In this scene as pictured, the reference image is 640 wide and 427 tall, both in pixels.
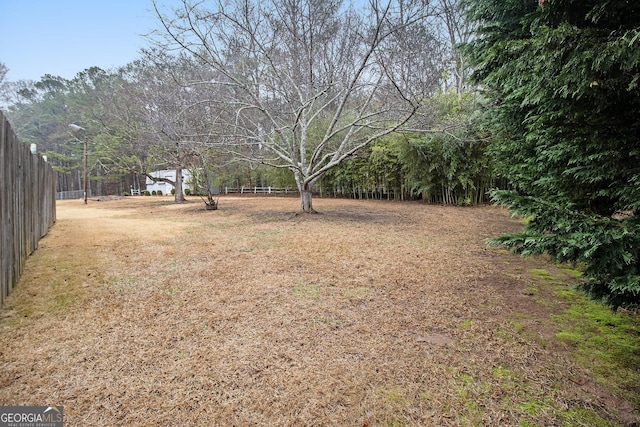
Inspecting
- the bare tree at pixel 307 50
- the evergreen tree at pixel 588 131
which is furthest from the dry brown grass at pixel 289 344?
the bare tree at pixel 307 50

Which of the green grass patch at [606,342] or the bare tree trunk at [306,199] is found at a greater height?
the bare tree trunk at [306,199]

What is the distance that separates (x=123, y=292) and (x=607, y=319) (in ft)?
13.2

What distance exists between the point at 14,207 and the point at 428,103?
7.41m

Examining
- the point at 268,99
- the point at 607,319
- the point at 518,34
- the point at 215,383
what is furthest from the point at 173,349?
the point at 268,99

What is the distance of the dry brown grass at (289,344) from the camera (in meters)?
1.32

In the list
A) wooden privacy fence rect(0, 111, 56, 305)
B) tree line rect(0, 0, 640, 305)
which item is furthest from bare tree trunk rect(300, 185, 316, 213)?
wooden privacy fence rect(0, 111, 56, 305)

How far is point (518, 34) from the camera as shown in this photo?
9.73 ft

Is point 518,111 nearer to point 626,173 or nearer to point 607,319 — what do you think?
point 626,173

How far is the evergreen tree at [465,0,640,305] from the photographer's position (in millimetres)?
1401

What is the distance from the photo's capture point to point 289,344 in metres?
1.84

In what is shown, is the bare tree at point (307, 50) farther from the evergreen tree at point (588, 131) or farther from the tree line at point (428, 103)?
the evergreen tree at point (588, 131)

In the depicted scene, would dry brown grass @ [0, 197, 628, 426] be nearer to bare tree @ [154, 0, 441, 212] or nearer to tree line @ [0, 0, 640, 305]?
tree line @ [0, 0, 640, 305]

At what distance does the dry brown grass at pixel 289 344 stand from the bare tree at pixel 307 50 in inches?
154

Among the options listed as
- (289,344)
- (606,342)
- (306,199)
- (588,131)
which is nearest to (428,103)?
(306,199)
